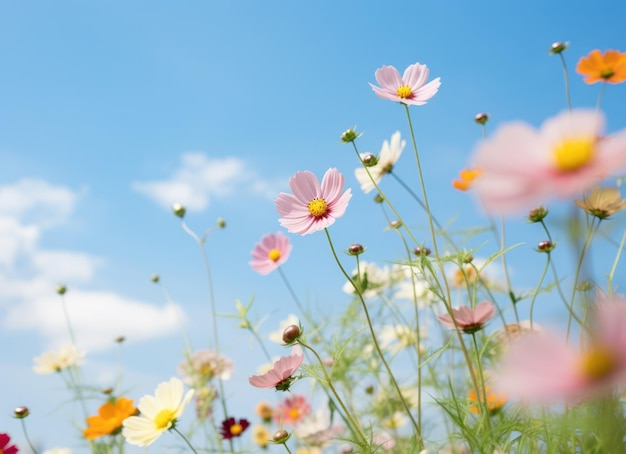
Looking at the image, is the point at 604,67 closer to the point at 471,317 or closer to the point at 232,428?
the point at 471,317

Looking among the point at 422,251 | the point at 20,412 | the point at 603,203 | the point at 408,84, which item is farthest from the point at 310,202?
the point at 20,412

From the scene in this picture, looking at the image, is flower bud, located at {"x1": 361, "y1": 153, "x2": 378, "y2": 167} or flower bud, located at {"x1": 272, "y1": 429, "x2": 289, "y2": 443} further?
flower bud, located at {"x1": 361, "y1": 153, "x2": 378, "y2": 167}

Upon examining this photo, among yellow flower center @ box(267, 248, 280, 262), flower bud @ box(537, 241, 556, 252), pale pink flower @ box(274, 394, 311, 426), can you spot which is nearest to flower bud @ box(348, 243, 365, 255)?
flower bud @ box(537, 241, 556, 252)

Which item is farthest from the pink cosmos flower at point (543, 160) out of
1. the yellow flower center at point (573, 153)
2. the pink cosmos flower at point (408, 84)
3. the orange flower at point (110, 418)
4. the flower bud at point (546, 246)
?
the orange flower at point (110, 418)

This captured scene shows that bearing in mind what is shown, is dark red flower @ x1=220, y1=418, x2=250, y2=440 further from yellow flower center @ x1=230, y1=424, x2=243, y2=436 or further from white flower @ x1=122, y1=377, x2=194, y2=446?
white flower @ x1=122, y1=377, x2=194, y2=446

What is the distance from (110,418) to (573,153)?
47.6 inches

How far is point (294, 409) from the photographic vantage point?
6.15 ft

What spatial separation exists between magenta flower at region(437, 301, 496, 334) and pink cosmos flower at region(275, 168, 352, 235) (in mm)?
197

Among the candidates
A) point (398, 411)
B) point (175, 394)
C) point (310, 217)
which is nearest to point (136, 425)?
point (175, 394)

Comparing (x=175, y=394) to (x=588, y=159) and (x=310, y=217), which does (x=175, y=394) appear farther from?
(x=588, y=159)

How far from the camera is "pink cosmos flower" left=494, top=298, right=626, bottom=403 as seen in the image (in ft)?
0.82

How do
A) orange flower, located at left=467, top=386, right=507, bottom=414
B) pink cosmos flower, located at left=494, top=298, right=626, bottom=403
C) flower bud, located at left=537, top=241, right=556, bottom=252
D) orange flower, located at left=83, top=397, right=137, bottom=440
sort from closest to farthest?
pink cosmos flower, located at left=494, top=298, right=626, bottom=403, flower bud, located at left=537, top=241, right=556, bottom=252, orange flower, located at left=467, top=386, right=507, bottom=414, orange flower, located at left=83, top=397, right=137, bottom=440

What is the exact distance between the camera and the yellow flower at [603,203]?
816 mm

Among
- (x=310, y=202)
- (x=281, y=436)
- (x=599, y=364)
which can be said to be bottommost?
(x=599, y=364)
